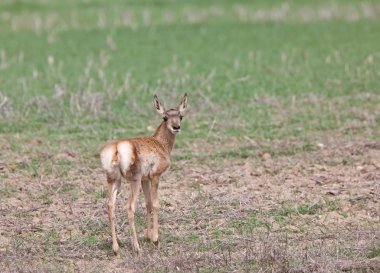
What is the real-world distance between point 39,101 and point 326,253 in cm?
798

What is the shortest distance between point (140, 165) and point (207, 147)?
4.29m

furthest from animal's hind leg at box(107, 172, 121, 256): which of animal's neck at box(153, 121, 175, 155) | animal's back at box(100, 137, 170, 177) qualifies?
animal's neck at box(153, 121, 175, 155)

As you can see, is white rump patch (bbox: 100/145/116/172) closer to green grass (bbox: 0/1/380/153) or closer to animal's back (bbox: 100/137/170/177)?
animal's back (bbox: 100/137/170/177)

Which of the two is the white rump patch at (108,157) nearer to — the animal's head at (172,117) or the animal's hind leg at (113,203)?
the animal's hind leg at (113,203)

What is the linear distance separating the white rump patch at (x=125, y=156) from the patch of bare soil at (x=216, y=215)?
2.84ft

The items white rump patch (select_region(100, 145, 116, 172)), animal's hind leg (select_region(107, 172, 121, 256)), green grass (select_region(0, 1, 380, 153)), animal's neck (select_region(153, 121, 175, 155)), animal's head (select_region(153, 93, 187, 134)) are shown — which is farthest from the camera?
green grass (select_region(0, 1, 380, 153))

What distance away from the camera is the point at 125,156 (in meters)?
8.48

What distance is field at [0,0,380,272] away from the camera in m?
8.71

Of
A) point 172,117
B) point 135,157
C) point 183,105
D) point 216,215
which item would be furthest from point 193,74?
point 135,157

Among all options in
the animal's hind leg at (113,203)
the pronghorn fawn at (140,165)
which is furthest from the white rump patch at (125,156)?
the animal's hind leg at (113,203)

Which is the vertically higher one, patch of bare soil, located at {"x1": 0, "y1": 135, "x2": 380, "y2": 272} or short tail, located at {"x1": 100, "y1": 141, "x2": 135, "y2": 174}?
short tail, located at {"x1": 100, "y1": 141, "x2": 135, "y2": 174}

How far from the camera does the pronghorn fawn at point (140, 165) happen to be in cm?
850

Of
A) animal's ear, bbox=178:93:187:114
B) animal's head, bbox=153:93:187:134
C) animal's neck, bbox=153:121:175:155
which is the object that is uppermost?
animal's ear, bbox=178:93:187:114

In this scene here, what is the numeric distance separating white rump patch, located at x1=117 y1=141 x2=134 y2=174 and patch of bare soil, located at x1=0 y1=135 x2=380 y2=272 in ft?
2.84
